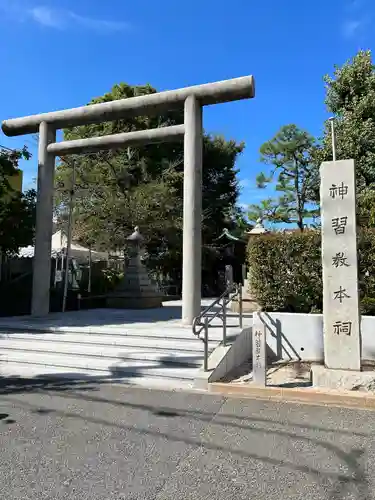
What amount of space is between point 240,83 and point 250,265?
13.2 ft

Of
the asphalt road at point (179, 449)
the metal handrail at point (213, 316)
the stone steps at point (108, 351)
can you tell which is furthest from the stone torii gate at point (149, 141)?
the asphalt road at point (179, 449)

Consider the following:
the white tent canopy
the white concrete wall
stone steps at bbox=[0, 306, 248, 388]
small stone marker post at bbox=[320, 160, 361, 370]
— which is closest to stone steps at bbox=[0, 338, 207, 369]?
stone steps at bbox=[0, 306, 248, 388]

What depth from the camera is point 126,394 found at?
221 inches

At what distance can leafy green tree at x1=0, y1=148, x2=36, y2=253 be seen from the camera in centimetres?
1145

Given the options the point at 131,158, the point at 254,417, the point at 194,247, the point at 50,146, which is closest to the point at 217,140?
the point at 131,158

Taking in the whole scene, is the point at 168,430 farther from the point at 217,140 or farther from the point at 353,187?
the point at 217,140

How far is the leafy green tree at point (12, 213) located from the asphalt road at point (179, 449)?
7151 mm

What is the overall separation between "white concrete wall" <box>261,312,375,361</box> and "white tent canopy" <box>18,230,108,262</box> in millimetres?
11946

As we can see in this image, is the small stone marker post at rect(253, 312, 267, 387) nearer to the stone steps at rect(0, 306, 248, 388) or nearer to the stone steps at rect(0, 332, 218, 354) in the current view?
the stone steps at rect(0, 306, 248, 388)

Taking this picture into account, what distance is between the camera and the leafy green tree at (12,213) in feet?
37.6

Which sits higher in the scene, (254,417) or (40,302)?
(40,302)

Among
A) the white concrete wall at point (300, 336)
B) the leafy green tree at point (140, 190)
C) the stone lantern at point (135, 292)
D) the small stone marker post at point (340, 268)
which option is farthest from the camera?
the leafy green tree at point (140, 190)

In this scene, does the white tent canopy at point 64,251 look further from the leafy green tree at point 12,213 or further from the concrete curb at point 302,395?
the concrete curb at point 302,395

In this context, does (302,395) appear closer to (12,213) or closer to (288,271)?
(288,271)
